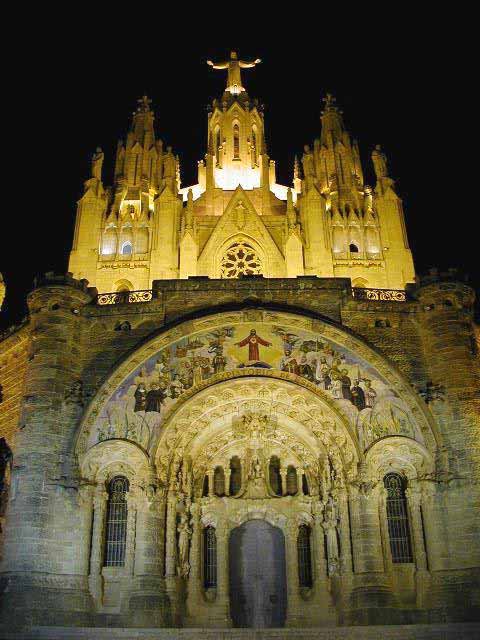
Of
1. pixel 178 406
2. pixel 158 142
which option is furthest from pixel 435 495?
pixel 158 142

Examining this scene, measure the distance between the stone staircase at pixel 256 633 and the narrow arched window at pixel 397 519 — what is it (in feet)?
10.7

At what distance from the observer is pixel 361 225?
30.5 meters

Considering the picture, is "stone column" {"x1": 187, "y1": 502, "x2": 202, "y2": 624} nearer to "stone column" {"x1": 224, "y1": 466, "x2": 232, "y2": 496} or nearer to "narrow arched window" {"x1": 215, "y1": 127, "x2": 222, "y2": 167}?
"stone column" {"x1": 224, "y1": 466, "x2": 232, "y2": 496}

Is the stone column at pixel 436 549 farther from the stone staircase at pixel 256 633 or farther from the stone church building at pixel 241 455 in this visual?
the stone staircase at pixel 256 633

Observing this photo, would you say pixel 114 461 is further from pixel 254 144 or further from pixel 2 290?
pixel 254 144

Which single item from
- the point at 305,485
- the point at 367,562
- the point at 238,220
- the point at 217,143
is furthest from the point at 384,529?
the point at 217,143

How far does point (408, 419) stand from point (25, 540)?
1138cm

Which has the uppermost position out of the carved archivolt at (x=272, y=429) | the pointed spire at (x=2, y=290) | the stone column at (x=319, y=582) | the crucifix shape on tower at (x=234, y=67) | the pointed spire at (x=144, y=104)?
the crucifix shape on tower at (x=234, y=67)

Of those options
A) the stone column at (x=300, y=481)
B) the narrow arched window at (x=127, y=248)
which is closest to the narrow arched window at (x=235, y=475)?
the stone column at (x=300, y=481)

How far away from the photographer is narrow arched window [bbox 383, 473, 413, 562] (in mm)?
18562

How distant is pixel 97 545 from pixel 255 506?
525cm

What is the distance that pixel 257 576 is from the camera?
2034 centimetres

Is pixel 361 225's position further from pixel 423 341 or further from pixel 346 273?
pixel 423 341

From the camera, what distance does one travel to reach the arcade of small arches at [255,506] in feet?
60.1
